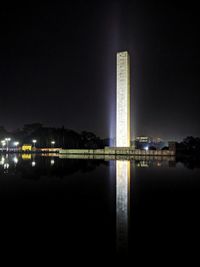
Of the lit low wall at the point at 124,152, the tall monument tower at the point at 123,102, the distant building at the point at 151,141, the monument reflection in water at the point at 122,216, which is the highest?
the tall monument tower at the point at 123,102

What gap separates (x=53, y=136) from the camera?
57.8 meters

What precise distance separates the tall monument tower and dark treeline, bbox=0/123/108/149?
17.6m

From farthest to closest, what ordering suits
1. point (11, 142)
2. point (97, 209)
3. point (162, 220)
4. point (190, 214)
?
point (11, 142)
point (97, 209)
point (190, 214)
point (162, 220)

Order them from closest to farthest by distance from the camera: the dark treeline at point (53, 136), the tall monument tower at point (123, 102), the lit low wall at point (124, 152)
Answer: the lit low wall at point (124, 152) < the tall monument tower at point (123, 102) < the dark treeline at point (53, 136)

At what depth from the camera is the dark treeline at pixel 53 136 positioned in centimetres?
5778

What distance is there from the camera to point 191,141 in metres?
52.8

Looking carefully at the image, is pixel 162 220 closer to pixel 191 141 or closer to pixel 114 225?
pixel 114 225

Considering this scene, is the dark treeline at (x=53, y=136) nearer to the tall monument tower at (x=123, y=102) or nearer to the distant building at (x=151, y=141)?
the distant building at (x=151, y=141)

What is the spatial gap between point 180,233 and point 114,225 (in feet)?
3.70

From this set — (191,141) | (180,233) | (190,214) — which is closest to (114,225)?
(180,233)

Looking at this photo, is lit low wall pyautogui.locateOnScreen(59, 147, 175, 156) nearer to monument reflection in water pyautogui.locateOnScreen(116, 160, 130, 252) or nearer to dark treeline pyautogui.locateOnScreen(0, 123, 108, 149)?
dark treeline pyautogui.locateOnScreen(0, 123, 108, 149)

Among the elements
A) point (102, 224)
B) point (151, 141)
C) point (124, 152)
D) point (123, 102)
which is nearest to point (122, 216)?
point (102, 224)

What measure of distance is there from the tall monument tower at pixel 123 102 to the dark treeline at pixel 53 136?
17.6m

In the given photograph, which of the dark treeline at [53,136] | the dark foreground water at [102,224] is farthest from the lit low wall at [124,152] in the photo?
the dark foreground water at [102,224]
